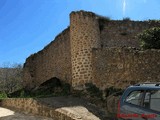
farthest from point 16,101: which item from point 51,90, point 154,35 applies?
point 154,35

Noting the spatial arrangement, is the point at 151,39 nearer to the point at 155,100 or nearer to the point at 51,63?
the point at 51,63

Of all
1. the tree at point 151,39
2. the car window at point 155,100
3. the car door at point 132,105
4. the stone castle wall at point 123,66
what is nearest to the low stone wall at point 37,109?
the stone castle wall at point 123,66

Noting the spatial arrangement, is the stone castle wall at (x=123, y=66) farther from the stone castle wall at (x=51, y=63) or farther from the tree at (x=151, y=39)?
the stone castle wall at (x=51, y=63)

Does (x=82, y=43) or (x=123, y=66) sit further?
(x=82, y=43)

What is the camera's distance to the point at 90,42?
21.7 m

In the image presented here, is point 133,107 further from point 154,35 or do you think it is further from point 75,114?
point 154,35

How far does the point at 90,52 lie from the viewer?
21.4 m

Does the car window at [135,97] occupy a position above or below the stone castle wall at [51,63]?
below

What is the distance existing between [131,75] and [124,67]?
637 millimetres

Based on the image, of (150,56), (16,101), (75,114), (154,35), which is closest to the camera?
(75,114)

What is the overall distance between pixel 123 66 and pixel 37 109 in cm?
517

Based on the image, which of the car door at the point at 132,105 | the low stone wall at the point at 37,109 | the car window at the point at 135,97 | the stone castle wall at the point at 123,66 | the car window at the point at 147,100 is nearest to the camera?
the car window at the point at 147,100

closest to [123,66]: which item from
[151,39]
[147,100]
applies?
[151,39]

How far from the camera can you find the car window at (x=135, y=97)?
9.08 m
